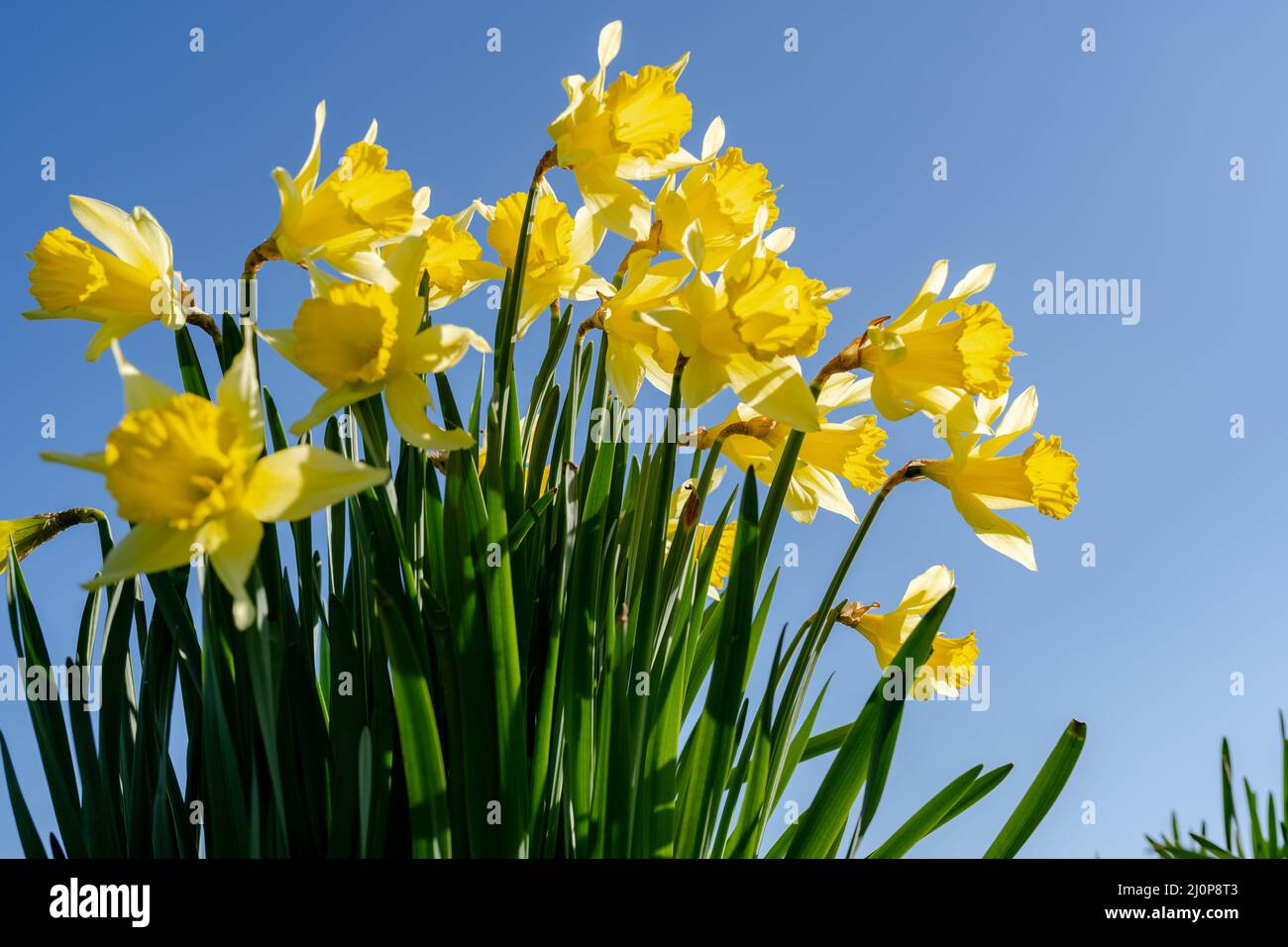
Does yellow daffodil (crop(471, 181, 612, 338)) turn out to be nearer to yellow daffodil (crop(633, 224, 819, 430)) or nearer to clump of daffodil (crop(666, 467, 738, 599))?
yellow daffodil (crop(633, 224, 819, 430))

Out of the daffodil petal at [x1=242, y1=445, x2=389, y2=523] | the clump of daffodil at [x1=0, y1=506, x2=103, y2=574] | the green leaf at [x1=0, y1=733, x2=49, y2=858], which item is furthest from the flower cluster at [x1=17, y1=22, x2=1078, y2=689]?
the green leaf at [x1=0, y1=733, x2=49, y2=858]

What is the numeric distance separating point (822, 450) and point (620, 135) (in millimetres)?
565

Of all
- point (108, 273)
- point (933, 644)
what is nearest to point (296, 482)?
point (108, 273)

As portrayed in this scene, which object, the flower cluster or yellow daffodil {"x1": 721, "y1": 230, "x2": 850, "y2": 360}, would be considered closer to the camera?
the flower cluster

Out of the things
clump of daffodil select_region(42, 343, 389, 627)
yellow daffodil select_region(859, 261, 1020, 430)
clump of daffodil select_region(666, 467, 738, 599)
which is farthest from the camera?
clump of daffodil select_region(666, 467, 738, 599)

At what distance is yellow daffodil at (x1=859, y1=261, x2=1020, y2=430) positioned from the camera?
1.25 m

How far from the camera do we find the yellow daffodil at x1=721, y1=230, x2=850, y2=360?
114cm

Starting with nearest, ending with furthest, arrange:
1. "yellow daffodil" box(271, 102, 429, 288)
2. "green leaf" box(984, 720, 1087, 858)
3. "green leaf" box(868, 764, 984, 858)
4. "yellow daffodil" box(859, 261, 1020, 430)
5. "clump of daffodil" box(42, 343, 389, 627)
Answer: "clump of daffodil" box(42, 343, 389, 627) < "yellow daffodil" box(271, 102, 429, 288) < "yellow daffodil" box(859, 261, 1020, 430) < "green leaf" box(984, 720, 1087, 858) < "green leaf" box(868, 764, 984, 858)

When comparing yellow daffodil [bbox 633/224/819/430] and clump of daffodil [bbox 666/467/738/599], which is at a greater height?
yellow daffodil [bbox 633/224/819/430]

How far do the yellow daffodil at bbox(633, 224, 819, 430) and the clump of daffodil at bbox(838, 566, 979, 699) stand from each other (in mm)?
567

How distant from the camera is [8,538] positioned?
51.6 inches

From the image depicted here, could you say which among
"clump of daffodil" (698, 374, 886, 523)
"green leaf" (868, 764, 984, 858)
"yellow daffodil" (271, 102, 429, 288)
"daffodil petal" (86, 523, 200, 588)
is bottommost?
"green leaf" (868, 764, 984, 858)
